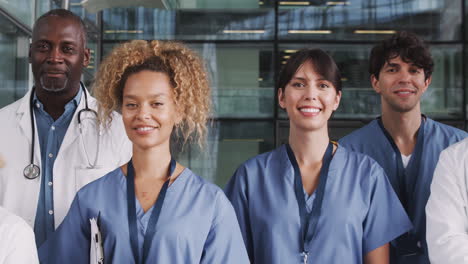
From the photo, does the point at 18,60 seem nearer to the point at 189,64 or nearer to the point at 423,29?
the point at 189,64

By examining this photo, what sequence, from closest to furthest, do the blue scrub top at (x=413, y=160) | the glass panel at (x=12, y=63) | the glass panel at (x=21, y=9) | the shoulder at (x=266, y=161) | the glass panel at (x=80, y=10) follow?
1. the shoulder at (x=266, y=161)
2. the blue scrub top at (x=413, y=160)
3. the glass panel at (x=12, y=63)
4. the glass panel at (x=21, y=9)
5. the glass panel at (x=80, y=10)

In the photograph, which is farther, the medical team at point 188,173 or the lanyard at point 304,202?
A: the lanyard at point 304,202

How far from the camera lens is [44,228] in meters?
2.46

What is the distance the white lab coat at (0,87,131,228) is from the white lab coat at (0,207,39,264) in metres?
0.50

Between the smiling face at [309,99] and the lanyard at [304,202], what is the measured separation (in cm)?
14

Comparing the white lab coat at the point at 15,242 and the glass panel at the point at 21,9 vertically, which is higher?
the glass panel at the point at 21,9

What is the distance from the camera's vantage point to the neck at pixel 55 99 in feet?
8.39

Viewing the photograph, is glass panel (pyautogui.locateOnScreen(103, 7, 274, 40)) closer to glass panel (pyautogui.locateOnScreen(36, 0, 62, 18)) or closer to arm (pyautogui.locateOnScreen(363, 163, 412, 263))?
glass panel (pyautogui.locateOnScreen(36, 0, 62, 18))

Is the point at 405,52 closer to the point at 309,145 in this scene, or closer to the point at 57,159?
the point at 309,145

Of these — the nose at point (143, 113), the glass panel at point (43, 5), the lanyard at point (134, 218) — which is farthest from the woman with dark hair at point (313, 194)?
the glass panel at point (43, 5)

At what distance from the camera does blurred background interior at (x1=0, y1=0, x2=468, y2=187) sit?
7.59 metres

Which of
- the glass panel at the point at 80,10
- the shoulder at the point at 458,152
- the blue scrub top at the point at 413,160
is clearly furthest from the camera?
the glass panel at the point at 80,10

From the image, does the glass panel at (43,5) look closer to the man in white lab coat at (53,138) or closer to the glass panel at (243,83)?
the glass panel at (243,83)

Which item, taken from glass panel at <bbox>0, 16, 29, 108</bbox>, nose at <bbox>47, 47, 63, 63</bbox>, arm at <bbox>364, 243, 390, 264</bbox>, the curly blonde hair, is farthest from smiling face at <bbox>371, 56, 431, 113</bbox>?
glass panel at <bbox>0, 16, 29, 108</bbox>
